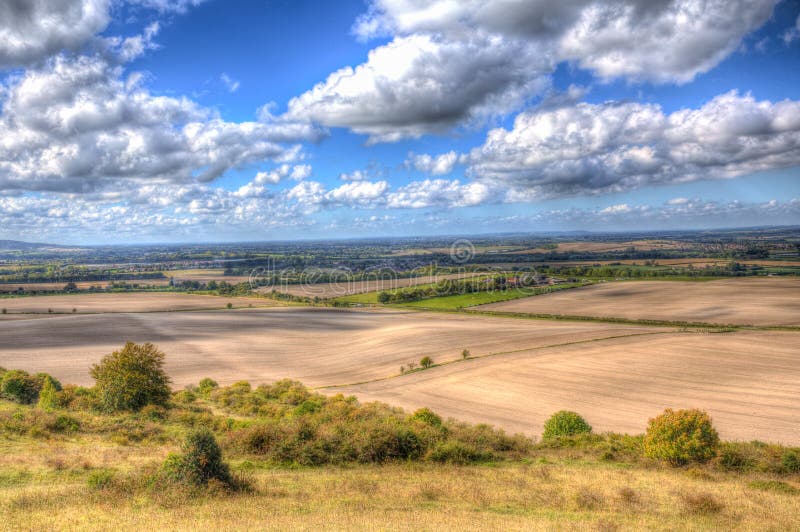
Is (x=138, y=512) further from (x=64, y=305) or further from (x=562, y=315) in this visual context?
(x=64, y=305)

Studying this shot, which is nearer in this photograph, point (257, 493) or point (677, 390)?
point (257, 493)

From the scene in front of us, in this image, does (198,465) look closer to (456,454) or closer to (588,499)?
(456,454)

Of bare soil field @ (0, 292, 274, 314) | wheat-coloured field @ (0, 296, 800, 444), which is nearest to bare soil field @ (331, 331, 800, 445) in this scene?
wheat-coloured field @ (0, 296, 800, 444)

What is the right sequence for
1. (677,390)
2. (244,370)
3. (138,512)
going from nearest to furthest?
1. (138,512)
2. (677,390)
3. (244,370)

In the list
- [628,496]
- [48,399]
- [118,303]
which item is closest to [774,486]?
[628,496]

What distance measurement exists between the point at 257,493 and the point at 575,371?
37860 mm

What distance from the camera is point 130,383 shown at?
32.4m

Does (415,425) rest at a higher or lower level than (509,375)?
higher

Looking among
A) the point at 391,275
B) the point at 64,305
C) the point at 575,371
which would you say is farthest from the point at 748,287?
the point at 64,305

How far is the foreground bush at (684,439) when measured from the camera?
882 inches

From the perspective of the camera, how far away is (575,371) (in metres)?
46.9

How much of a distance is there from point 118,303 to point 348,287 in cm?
6022

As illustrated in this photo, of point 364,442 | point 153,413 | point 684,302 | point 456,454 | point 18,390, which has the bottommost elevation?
point 684,302

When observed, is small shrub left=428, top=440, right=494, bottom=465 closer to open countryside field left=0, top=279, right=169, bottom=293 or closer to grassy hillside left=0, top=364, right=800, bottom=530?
grassy hillside left=0, top=364, right=800, bottom=530
